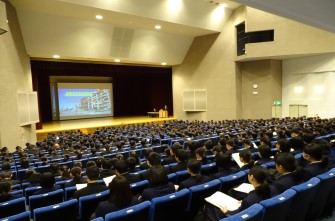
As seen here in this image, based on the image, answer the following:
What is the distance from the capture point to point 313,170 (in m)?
3.57

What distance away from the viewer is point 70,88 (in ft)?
72.7

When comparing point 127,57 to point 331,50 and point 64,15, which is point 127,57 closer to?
point 64,15

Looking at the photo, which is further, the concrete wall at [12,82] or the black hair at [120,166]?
the concrete wall at [12,82]

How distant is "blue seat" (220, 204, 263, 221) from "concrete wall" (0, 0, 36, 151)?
35.0 ft

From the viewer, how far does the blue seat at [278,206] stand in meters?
2.35

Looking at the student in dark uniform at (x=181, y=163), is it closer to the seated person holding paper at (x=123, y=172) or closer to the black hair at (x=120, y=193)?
the seated person holding paper at (x=123, y=172)

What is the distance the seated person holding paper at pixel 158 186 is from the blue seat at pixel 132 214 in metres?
0.48

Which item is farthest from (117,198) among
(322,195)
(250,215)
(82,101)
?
(82,101)

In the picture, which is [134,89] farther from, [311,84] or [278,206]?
[278,206]

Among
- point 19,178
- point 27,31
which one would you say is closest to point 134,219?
point 19,178

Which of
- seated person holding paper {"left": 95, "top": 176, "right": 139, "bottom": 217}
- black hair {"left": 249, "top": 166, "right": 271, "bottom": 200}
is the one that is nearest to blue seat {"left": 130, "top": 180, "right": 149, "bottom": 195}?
seated person holding paper {"left": 95, "top": 176, "right": 139, "bottom": 217}

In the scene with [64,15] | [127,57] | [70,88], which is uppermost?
[64,15]

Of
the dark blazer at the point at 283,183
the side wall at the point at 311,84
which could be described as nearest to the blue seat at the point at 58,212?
the dark blazer at the point at 283,183

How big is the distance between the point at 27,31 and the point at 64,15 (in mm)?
2260
